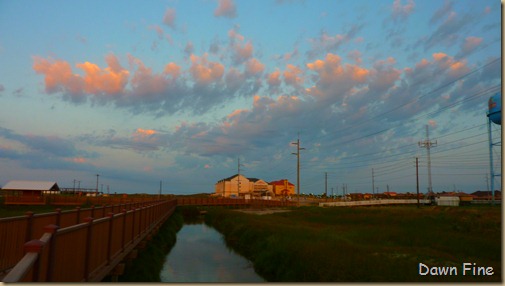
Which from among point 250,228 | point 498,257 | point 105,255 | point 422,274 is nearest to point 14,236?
point 105,255

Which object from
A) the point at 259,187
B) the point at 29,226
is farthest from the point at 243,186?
the point at 29,226

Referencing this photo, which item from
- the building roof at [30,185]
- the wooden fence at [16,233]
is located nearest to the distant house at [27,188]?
the building roof at [30,185]

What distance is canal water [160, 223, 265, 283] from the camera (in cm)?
1575

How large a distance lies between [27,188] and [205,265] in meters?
65.4

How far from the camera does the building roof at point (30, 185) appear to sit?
71.6 metres

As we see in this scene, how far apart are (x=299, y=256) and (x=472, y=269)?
5.46m

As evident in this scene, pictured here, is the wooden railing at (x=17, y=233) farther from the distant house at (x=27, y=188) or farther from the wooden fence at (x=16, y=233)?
the distant house at (x=27, y=188)

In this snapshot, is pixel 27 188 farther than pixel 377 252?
Yes

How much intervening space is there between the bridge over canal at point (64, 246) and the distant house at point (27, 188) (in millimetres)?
65863

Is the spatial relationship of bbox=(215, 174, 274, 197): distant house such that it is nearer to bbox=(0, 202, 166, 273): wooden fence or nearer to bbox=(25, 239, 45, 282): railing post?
bbox=(0, 202, 166, 273): wooden fence

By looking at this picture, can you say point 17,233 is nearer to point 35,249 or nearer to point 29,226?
point 29,226

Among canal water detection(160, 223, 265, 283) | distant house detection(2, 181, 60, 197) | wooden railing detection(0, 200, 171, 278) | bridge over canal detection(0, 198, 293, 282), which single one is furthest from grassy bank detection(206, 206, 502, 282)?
distant house detection(2, 181, 60, 197)

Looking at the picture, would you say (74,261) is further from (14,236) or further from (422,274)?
(422,274)

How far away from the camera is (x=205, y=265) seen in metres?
19.1
